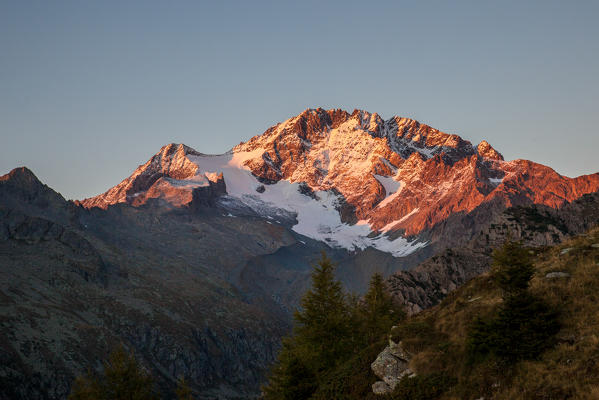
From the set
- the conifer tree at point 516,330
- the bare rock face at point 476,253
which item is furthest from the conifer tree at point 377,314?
the bare rock face at point 476,253

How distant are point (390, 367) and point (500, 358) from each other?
6767 mm

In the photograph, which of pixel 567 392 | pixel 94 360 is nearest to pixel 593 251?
pixel 567 392

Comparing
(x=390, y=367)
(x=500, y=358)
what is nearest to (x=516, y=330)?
(x=500, y=358)

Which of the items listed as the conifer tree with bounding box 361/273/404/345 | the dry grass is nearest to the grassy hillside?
the dry grass

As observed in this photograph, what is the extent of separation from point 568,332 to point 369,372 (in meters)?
11.7

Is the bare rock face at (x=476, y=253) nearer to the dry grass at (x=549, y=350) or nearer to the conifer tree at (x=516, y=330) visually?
the dry grass at (x=549, y=350)

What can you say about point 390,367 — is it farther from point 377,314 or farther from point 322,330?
point 377,314

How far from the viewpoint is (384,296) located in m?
62.2

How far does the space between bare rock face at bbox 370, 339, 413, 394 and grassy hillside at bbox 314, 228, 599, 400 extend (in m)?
0.43

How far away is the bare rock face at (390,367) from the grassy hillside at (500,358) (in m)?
0.43

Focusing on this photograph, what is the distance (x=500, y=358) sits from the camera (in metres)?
25.1

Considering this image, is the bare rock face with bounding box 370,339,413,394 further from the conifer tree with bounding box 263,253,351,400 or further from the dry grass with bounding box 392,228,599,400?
the conifer tree with bounding box 263,253,351,400

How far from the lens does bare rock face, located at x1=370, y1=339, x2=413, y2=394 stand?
2853cm

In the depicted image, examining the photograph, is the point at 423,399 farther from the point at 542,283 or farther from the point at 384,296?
the point at 384,296
